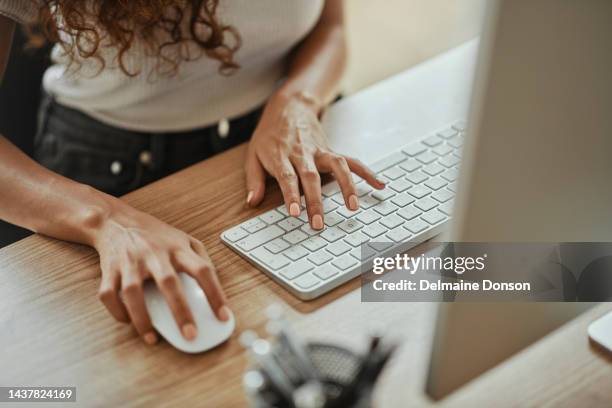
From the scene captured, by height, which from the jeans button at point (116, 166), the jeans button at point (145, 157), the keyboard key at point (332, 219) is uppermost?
the keyboard key at point (332, 219)

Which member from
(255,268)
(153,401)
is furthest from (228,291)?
(153,401)

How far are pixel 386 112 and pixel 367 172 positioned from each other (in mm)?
209

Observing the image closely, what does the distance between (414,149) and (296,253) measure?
0.85 feet

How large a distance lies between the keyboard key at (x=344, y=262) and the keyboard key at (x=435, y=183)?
17 centimetres

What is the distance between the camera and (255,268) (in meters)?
0.72

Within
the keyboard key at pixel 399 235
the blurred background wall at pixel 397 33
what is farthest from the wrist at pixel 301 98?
the blurred background wall at pixel 397 33

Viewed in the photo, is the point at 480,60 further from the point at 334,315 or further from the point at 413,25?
the point at 413,25

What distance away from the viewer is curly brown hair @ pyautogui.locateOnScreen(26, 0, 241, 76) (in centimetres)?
87

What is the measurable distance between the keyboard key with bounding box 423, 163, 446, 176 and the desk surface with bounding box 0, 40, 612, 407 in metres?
0.21

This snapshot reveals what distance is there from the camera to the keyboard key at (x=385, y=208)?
77cm

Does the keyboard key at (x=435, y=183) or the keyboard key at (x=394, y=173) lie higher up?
the keyboard key at (x=435, y=183)

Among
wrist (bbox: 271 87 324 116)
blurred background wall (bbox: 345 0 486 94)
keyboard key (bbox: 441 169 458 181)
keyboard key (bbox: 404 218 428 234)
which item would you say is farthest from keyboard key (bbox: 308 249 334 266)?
blurred background wall (bbox: 345 0 486 94)

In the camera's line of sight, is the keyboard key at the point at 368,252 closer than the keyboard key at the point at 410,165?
Yes

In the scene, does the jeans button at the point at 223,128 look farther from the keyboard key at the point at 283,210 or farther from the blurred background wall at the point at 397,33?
the blurred background wall at the point at 397,33
